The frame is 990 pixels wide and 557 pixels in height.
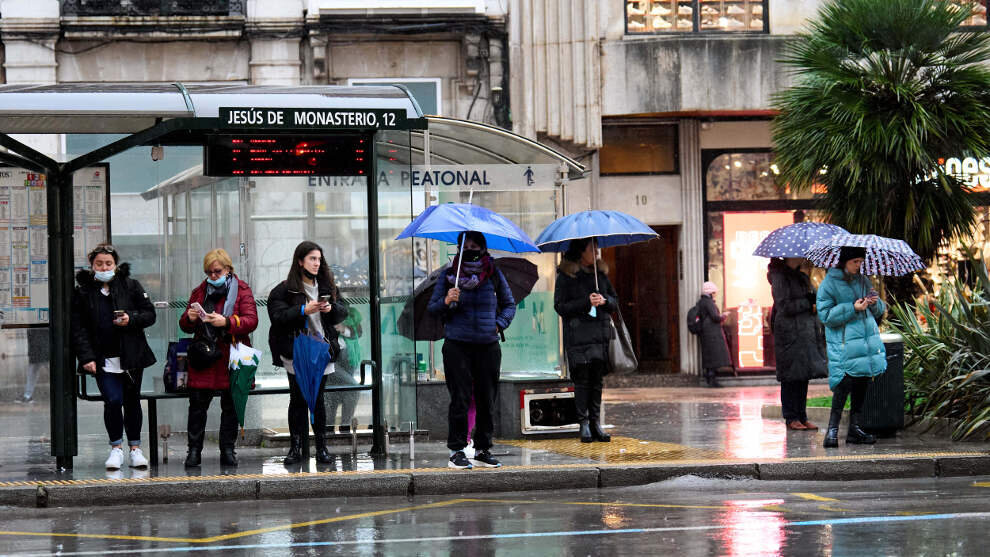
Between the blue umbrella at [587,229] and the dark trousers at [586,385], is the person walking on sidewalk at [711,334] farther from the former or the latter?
the dark trousers at [586,385]

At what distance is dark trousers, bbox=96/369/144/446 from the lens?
11.0 m

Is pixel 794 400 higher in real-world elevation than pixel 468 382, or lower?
lower

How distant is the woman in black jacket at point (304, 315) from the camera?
37.0 feet

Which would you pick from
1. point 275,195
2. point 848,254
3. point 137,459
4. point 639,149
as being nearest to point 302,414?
point 137,459

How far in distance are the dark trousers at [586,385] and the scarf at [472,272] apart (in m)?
2.02

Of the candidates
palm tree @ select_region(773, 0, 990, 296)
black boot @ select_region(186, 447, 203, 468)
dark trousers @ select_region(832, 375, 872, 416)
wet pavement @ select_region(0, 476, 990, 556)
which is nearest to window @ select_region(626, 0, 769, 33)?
palm tree @ select_region(773, 0, 990, 296)

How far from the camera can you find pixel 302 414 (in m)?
11.7

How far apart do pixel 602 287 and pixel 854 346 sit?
224cm

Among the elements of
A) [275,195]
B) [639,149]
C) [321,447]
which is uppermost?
[639,149]

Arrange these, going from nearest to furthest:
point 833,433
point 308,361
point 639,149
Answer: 1. point 308,361
2. point 833,433
3. point 639,149

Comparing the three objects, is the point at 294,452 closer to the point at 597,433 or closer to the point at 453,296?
the point at 453,296

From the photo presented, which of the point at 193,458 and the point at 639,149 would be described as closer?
the point at 193,458

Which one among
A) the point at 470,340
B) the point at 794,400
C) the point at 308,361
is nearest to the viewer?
the point at 470,340

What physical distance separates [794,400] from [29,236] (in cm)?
729
